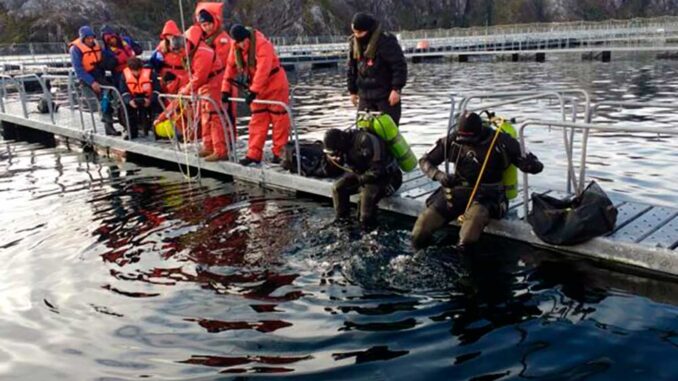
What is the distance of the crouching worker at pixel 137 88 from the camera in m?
11.2

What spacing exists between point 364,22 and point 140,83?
5550 mm

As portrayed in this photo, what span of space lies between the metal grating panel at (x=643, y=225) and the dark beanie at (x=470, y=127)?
167 cm

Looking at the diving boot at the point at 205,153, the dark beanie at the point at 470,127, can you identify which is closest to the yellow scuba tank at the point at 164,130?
the diving boot at the point at 205,153

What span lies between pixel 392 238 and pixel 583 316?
2.35 meters

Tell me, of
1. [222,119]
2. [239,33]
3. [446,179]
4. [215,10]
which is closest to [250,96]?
[239,33]

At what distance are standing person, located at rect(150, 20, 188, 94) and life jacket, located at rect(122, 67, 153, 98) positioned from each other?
614mm

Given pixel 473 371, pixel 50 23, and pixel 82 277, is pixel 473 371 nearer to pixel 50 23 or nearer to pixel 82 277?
pixel 82 277

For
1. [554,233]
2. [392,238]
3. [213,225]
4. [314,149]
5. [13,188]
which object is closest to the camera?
[554,233]

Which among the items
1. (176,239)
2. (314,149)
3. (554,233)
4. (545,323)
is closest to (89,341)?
(176,239)

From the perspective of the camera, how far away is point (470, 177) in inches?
245

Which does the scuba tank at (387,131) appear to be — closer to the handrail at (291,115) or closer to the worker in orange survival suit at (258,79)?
the handrail at (291,115)

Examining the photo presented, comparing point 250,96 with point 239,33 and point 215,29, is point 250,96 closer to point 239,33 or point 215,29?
point 239,33

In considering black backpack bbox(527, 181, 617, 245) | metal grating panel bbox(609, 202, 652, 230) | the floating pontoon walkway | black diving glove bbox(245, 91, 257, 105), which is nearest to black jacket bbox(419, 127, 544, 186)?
black backpack bbox(527, 181, 617, 245)

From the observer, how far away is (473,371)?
13.6 ft
